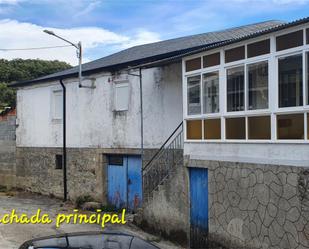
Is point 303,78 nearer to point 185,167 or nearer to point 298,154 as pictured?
point 298,154

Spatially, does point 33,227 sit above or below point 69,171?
below

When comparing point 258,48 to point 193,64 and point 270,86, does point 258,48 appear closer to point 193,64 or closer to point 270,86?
point 270,86

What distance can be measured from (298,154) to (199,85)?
3.62 meters

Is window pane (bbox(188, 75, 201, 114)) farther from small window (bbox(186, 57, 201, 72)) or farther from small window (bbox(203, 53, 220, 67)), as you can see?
small window (bbox(203, 53, 220, 67))

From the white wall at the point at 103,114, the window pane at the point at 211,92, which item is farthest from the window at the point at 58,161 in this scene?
the window pane at the point at 211,92

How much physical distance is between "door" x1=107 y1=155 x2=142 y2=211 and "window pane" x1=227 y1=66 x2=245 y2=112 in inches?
256

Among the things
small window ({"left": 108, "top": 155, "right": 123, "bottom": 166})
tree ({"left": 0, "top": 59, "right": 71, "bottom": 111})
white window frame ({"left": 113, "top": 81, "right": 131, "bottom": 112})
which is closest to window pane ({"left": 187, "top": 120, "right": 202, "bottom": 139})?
white window frame ({"left": 113, "top": 81, "right": 131, "bottom": 112})

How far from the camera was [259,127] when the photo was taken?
32.7 ft

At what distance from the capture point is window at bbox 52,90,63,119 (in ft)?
67.9

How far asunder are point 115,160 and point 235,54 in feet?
27.9

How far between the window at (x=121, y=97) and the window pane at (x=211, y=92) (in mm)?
5814

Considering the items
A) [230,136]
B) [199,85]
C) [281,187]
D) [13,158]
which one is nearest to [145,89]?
[199,85]

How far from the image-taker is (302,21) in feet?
28.5

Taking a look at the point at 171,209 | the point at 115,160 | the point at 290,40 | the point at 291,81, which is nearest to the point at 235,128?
the point at 291,81
